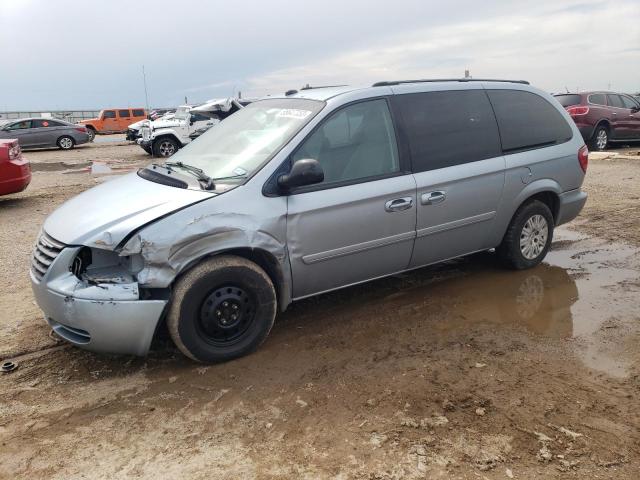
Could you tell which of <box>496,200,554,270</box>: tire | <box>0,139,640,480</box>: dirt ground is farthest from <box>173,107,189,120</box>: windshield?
<box>496,200,554,270</box>: tire

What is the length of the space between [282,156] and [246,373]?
4.90ft

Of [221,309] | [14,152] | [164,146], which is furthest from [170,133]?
[221,309]

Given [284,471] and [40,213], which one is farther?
[40,213]

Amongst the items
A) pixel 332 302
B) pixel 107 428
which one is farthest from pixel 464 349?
pixel 107 428

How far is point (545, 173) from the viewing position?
16.5 feet

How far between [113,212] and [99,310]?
2.16 feet

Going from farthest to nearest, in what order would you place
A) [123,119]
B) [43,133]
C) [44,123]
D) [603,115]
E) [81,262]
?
1. [123,119]
2. [44,123]
3. [43,133]
4. [603,115]
5. [81,262]

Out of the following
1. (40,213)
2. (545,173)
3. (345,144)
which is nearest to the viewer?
(345,144)

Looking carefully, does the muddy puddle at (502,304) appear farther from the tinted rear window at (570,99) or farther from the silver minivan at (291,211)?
the tinted rear window at (570,99)

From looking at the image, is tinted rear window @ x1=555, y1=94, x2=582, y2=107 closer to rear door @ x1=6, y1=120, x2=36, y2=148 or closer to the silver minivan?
the silver minivan

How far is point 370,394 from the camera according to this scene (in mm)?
3211

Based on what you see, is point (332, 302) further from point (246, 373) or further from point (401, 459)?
point (401, 459)

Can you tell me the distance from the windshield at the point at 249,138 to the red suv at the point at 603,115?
12.8m

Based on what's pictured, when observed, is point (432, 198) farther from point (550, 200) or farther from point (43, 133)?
point (43, 133)
